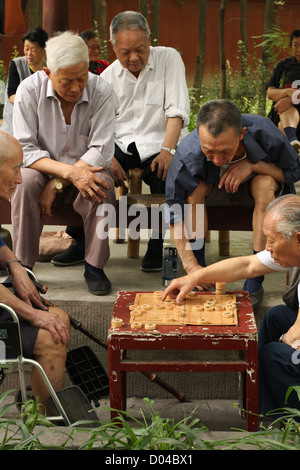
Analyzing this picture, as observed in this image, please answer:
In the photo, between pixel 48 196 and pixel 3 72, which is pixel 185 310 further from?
pixel 3 72

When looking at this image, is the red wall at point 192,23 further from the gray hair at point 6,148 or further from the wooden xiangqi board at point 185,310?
the wooden xiangqi board at point 185,310

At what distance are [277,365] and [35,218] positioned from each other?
1.70 m

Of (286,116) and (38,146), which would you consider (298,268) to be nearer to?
(38,146)

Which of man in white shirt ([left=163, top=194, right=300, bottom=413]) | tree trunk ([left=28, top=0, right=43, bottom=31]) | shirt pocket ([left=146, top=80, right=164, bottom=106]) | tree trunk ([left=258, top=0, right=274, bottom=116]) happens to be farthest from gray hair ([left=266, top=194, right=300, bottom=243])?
tree trunk ([left=28, top=0, right=43, bottom=31])

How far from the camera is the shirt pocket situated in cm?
481

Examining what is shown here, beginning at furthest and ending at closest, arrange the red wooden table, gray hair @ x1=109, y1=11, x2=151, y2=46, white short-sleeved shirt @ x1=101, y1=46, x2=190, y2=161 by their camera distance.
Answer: white short-sleeved shirt @ x1=101, y1=46, x2=190, y2=161
gray hair @ x1=109, y1=11, x2=151, y2=46
the red wooden table

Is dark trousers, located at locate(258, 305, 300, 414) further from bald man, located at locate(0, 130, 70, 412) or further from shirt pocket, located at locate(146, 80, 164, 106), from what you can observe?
shirt pocket, located at locate(146, 80, 164, 106)

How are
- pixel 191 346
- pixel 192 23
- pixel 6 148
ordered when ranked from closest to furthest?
pixel 191 346
pixel 6 148
pixel 192 23

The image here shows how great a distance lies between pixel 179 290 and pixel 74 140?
4.50 feet

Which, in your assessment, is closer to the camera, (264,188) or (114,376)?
(114,376)

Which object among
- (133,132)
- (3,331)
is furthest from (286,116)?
(3,331)

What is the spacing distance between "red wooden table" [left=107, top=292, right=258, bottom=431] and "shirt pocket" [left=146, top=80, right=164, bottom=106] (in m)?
2.07

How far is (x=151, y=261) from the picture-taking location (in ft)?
15.6

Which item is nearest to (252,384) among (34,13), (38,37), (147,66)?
(147,66)
